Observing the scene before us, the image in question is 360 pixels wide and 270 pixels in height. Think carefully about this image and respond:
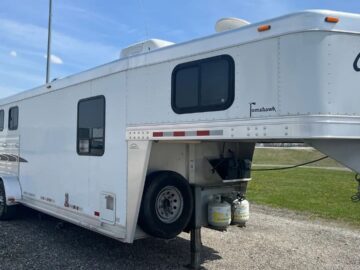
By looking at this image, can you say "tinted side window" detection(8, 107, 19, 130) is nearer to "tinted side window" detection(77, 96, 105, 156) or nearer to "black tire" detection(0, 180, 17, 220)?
"black tire" detection(0, 180, 17, 220)

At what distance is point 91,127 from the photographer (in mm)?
6020

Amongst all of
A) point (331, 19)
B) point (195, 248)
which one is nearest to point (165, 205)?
point (195, 248)

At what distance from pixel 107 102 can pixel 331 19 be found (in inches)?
123

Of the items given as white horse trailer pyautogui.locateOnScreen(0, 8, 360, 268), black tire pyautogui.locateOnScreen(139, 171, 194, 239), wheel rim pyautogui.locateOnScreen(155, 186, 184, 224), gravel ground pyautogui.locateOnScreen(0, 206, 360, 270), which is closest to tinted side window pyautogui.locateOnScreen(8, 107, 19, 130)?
white horse trailer pyautogui.locateOnScreen(0, 8, 360, 268)

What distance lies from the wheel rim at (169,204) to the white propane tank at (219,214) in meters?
0.47

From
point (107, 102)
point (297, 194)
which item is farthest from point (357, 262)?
point (297, 194)

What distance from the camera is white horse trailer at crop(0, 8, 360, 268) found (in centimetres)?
365

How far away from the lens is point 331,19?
362 centimetres

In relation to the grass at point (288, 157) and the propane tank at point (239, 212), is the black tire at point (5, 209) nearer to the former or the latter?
the propane tank at point (239, 212)

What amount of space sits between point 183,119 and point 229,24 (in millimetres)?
1185

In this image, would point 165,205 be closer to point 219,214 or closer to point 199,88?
point 219,214

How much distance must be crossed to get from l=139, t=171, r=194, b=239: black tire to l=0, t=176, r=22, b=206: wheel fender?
13.2ft

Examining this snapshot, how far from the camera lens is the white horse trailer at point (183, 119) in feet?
12.0

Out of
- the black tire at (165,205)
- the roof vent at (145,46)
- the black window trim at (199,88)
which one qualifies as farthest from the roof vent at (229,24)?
the black tire at (165,205)
